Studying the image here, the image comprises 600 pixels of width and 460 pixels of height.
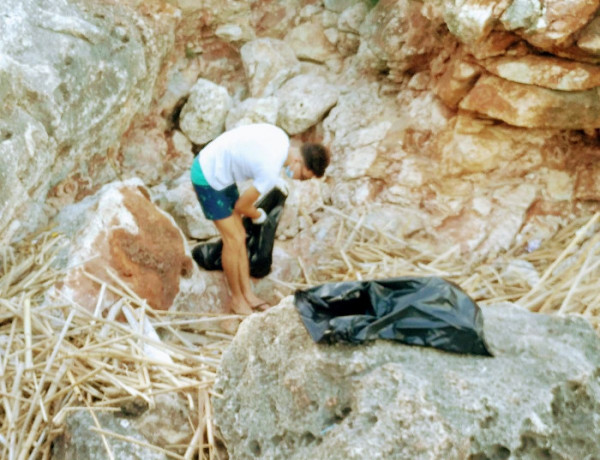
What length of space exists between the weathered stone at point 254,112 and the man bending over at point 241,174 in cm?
121

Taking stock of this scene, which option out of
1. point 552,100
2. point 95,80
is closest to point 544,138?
point 552,100

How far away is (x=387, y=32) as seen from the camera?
521 cm

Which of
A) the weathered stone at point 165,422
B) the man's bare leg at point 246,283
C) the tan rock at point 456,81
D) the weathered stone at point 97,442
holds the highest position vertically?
the tan rock at point 456,81

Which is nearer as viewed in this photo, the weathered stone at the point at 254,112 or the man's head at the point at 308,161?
the man's head at the point at 308,161

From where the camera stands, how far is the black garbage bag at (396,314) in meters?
2.28

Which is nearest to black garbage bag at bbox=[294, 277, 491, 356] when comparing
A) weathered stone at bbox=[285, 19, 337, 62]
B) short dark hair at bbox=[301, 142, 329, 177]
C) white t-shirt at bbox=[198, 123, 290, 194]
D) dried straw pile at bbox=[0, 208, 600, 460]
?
dried straw pile at bbox=[0, 208, 600, 460]

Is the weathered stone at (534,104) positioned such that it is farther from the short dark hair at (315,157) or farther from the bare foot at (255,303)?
the bare foot at (255,303)

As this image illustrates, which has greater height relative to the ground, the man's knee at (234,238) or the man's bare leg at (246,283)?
the man's knee at (234,238)

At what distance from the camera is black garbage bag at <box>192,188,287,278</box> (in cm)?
480

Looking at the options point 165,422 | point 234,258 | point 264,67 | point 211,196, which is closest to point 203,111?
point 264,67

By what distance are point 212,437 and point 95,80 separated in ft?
9.51

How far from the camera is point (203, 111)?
558 centimetres

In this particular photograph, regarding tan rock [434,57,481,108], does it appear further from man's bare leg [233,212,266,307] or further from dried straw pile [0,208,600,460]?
man's bare leg [233,212,266,307]

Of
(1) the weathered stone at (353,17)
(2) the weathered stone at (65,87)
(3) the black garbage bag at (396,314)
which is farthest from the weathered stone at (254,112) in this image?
(3) the black garbage bag at (396,314)
